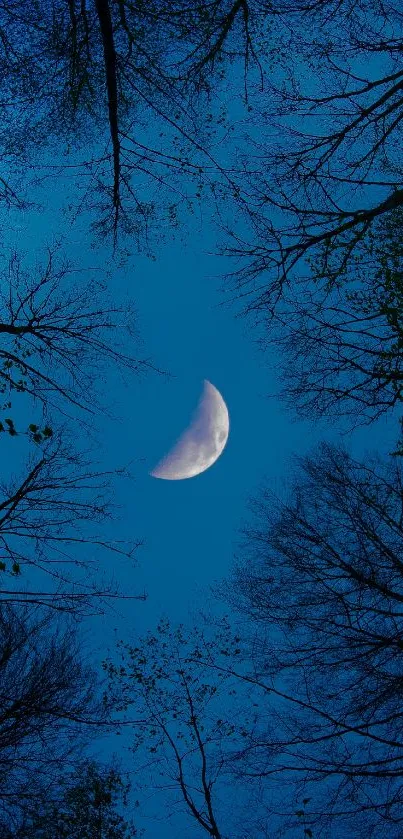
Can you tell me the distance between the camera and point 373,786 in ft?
20.1

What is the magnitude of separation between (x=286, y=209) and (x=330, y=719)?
637cm

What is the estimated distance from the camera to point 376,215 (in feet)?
20.4

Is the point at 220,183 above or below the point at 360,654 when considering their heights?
above

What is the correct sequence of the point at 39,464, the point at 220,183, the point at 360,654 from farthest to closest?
the point at 360,654, the point at 220,183, the point at 39,464

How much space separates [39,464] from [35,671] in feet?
17.6

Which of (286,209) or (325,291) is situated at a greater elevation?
(286,209)

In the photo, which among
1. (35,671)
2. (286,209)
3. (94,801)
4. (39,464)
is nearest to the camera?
(39,464)

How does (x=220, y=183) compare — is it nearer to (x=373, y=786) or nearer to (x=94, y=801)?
(x=373, y=786)

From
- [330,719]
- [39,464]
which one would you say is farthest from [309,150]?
[330,719]

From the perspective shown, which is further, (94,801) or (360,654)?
(94,801)

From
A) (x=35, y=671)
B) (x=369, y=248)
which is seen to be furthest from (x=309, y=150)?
(x=35, y=671)

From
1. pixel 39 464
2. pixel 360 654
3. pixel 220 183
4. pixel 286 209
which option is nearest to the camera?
pixel 39 464

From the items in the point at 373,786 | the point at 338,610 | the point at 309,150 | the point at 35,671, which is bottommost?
the point at 373,786

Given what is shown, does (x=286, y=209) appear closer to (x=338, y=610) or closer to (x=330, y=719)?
(x=338, y=610)
